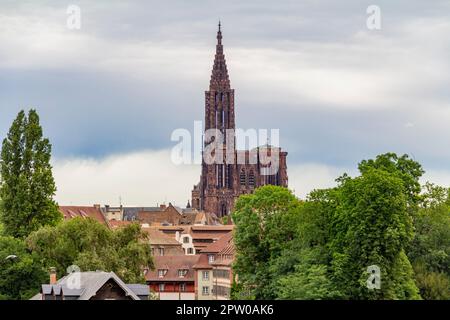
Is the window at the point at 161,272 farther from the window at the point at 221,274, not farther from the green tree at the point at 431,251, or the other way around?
the green tree at the point at 431,251

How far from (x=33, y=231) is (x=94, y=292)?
31748mm

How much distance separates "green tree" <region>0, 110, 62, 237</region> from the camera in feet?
397

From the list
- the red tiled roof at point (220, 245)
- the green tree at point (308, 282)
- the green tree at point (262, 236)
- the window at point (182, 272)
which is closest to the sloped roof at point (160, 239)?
the window at point (182, 272)

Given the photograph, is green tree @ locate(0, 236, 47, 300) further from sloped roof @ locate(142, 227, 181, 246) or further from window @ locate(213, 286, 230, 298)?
sloped roof @ locate(142, 227, 181, 246)

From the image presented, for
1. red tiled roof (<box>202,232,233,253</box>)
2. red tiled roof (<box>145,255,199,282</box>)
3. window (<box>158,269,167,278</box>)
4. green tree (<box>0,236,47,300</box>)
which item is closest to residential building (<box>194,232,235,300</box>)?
red tiled roof (<box>202,232,233,253</box>)

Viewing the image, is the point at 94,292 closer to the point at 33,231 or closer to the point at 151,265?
the point at 151,265

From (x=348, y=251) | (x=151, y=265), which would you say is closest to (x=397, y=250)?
(x=348, y=251)

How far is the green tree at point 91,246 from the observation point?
10856 cm

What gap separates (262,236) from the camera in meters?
108

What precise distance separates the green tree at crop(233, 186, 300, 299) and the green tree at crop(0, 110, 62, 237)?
17728 mm

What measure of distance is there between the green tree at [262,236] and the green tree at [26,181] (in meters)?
17.7

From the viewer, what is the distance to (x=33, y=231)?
118m

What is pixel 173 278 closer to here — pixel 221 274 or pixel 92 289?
pixel 221 274

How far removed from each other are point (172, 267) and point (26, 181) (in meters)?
41.5
